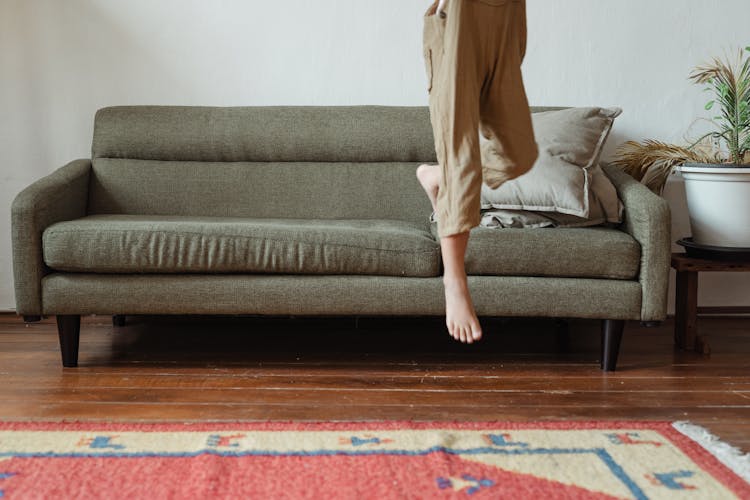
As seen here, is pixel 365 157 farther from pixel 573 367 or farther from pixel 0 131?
pixel 0 131

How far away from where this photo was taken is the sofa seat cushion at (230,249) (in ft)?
8.48

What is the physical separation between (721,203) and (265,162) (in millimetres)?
1676

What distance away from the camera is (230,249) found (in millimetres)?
2588

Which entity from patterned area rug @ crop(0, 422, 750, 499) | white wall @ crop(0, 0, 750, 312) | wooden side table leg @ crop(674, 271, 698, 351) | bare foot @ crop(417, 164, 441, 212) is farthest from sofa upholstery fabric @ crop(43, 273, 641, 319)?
white wall @ crop(0, 0, 750, 312)

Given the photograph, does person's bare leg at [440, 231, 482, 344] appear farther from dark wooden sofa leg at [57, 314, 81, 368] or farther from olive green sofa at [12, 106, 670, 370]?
dark wooden sofa leg at [57, 314, 81, 368]

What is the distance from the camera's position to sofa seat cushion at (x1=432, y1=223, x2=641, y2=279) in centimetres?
262

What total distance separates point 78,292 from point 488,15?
150 centimetres

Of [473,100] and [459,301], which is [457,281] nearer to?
[459,301]

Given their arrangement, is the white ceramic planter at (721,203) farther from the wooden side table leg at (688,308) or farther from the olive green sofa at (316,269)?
the olive green sofa at (316,269)

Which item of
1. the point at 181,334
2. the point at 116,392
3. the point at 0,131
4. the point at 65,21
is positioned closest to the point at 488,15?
the point at 116,392

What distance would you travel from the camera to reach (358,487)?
5.55 ft

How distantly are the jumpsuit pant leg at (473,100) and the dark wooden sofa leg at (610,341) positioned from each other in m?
0.74

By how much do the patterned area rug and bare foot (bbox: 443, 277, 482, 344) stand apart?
25 centimetres

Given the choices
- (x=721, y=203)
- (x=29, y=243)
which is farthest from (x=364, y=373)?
(x=721, y=203)
